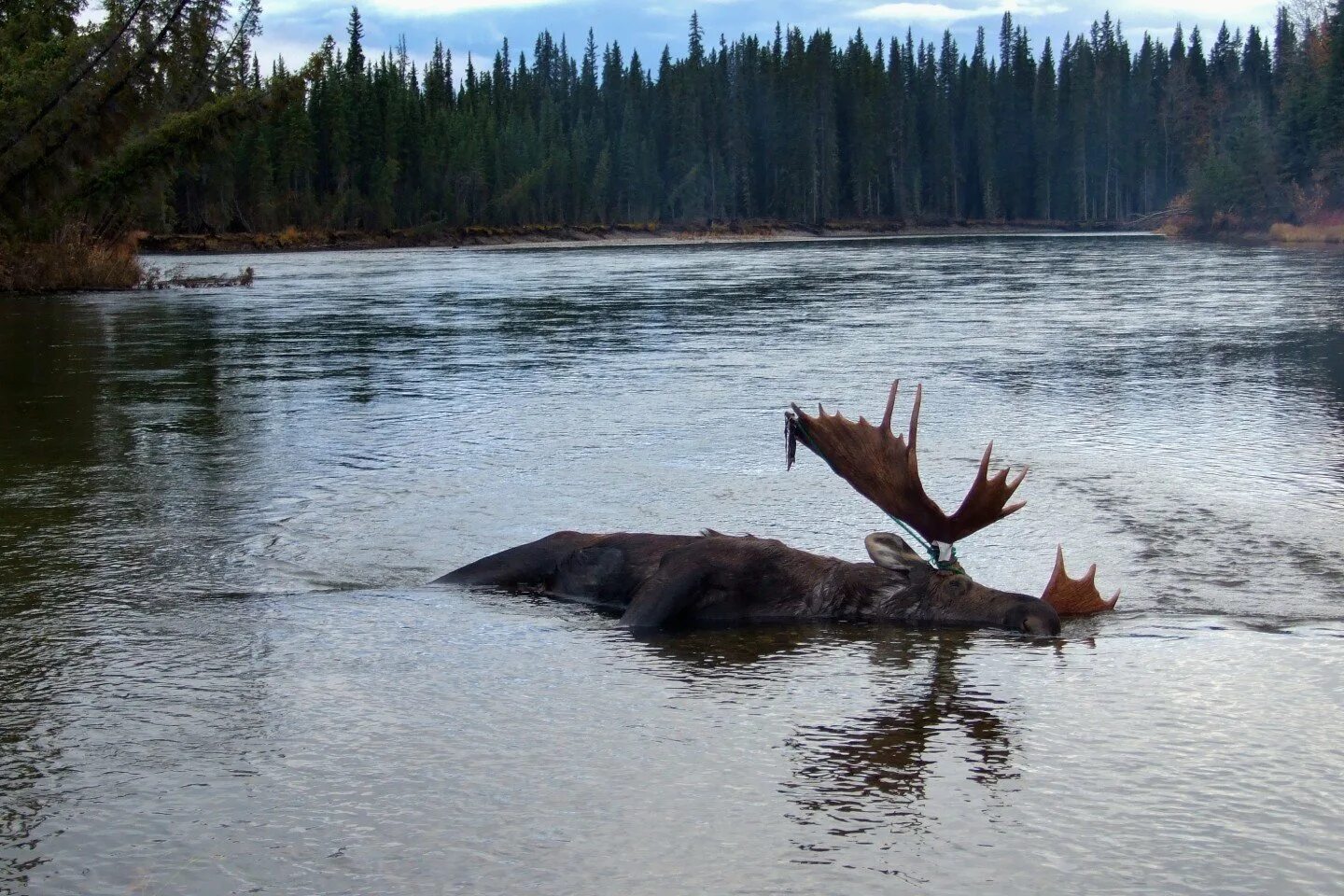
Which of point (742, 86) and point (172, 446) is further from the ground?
point (742, 86)

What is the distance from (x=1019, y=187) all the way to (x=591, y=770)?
156357mm

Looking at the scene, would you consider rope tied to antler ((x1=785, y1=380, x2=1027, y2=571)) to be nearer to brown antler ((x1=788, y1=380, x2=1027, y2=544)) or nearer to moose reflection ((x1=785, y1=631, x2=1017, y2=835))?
brown antler ((x1=788, y1=380, x2=1027, y2=544))

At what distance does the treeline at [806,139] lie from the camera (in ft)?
312

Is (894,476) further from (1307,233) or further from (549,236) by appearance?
(549,236)

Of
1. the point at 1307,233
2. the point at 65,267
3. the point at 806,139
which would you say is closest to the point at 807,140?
the point at 806,139

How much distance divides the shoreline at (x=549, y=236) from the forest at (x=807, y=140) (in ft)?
10.7

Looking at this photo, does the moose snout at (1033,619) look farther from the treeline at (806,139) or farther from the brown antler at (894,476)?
the treeline at (806,139)

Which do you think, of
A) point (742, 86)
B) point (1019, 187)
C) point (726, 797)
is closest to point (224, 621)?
point (726, 797)

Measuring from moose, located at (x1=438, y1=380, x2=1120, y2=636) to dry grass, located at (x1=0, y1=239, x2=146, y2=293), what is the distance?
29.6m

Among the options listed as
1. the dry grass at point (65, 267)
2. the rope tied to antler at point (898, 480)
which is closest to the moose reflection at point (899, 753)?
the rope tied to antler at point (898, 480)

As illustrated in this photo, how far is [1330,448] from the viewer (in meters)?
10.6

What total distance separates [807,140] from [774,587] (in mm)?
132115

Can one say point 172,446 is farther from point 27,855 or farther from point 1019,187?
point 1019,187

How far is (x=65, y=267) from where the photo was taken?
36.1m
